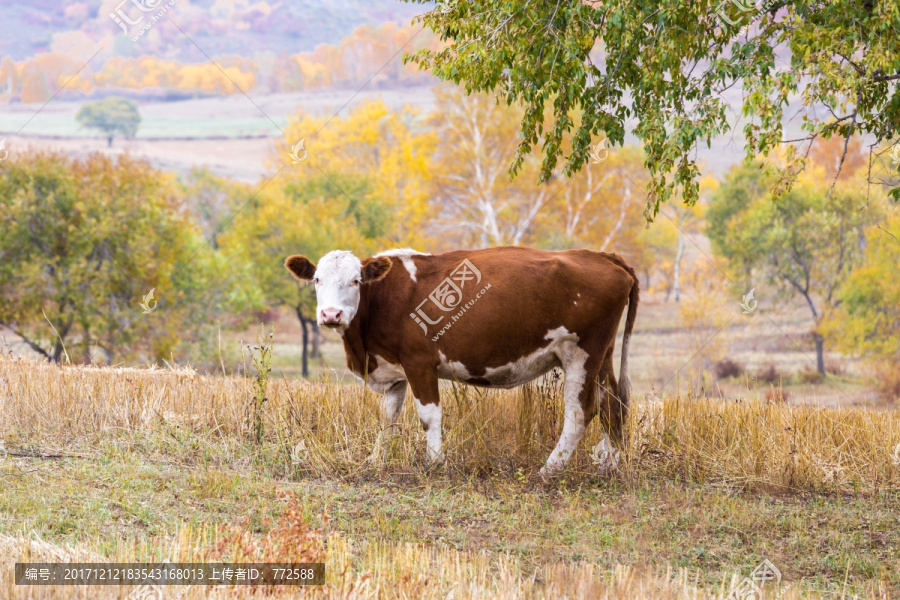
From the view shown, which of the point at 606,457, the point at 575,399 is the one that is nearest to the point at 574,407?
the point at 575,399

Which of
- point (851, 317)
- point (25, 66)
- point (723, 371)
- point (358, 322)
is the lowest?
point (723, 371)

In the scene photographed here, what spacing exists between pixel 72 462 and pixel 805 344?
173 feet

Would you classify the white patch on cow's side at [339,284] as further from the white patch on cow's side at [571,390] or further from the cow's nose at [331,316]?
the white patch on cow's side at [571,390]

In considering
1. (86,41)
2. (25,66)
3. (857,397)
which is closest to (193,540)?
(857,397)

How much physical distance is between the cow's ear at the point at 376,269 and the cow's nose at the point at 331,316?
0.67 meters

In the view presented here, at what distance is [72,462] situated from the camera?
8438mm

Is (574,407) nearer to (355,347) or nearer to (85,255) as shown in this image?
(355,347)

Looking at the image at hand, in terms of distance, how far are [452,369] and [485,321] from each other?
600 millimetres

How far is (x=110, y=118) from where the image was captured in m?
139

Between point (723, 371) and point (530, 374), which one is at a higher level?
point (530, 374)

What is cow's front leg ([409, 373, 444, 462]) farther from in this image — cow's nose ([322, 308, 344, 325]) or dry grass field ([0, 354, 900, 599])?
cow's nose ([322, 308, 344, 325])

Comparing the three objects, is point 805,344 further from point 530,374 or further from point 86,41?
point 86,41

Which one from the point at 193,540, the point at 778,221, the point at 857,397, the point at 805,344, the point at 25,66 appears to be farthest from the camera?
the point at 25,66

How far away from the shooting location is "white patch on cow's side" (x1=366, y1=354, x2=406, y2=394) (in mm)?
9000
